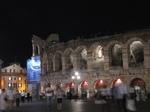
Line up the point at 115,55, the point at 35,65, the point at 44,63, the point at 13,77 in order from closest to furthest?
1. the point at 115,55
2. the point at 44,63
3. the point at 35,65
4. the point at 13,77

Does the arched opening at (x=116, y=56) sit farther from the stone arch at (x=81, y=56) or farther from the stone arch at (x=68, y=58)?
the stone arch at (x=68, y=58)

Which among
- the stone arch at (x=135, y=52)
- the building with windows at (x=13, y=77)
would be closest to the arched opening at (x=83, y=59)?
the stone arch at (x=135, y=52)

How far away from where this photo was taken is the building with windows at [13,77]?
83.8 m

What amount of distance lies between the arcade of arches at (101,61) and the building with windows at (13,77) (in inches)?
1597

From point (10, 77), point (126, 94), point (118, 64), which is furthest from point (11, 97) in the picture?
point (10, 77)

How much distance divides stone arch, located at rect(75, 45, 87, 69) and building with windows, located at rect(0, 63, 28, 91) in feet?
148

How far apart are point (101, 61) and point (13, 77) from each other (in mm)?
52203

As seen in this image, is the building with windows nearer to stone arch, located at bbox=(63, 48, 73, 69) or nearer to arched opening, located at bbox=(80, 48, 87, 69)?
stone arch, located at bbox=(63, 48, 73, 69)

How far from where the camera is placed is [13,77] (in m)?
85.9

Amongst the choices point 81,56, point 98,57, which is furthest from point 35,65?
point 98,57

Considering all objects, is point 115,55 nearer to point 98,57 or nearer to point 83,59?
point 98,57

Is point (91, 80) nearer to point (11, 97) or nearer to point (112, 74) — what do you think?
point (112, 74)

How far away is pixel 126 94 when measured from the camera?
12.3 meters

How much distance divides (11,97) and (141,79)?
20158mm
